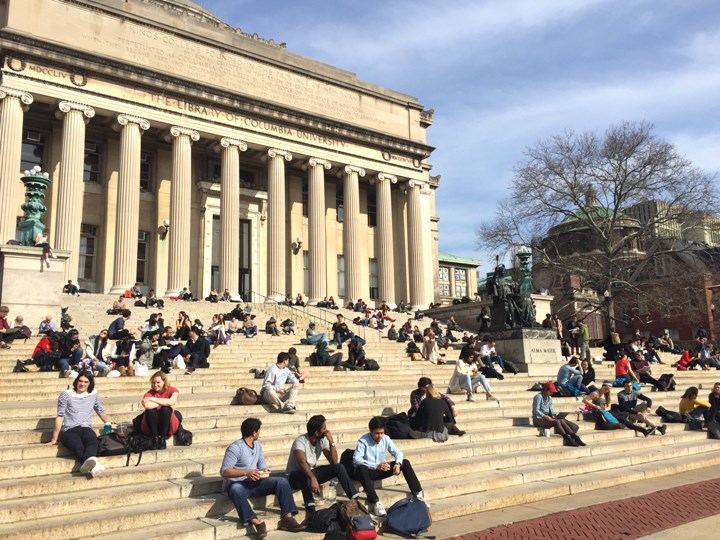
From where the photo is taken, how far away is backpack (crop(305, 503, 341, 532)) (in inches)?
272

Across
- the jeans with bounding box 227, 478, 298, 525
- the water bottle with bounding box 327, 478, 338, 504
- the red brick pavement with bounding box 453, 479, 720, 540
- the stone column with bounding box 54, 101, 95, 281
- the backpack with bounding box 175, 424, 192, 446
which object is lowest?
the red brick pavement with bounding box 453, 479, 720, 540

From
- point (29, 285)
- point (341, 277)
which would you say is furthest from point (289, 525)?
point (341, 277)

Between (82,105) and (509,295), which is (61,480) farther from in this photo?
(82,105)

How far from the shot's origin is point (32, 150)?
31.0 m

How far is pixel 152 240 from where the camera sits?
3372 centimetres

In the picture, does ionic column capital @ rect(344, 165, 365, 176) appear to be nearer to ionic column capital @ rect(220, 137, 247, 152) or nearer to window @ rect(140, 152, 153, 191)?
ionic column capital @ rect(220, 137, 247, 152)

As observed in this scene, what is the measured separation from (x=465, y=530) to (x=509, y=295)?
14.4 m

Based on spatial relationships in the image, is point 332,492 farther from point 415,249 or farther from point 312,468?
point 415,249

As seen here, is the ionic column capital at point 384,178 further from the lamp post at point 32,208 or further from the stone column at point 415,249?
the lamp post at point 32,208

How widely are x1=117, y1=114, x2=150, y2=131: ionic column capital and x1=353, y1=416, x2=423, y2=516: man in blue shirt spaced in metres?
26.5

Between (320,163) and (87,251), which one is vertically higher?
(320,163)

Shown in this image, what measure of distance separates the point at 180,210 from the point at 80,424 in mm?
24070

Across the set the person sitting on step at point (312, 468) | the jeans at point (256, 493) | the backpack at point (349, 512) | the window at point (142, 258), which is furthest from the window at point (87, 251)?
the backpack at point (349, 512)

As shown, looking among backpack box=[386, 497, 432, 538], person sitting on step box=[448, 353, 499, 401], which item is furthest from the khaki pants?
person sitting on step box=[448, 353, 499, 401]
